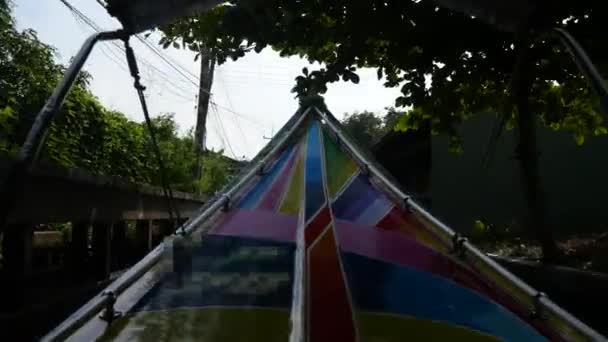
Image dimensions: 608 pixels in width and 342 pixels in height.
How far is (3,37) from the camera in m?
5.44

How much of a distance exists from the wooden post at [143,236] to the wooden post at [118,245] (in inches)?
Result: 16.1

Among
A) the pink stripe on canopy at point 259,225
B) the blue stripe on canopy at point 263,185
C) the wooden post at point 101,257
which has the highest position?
the blue stripe on canopy at point 263,185

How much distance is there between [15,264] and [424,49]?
3635 millimetres

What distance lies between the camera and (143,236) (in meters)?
7.82

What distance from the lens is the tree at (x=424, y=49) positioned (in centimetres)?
429

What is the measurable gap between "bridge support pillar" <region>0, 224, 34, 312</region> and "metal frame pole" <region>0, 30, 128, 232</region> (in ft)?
7.54

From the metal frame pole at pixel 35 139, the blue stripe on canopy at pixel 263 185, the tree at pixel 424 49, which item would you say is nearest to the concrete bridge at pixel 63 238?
the metal frame pole at pixel 35 139

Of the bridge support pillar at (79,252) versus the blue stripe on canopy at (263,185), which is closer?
the blue stripe on canopy at (263,185)

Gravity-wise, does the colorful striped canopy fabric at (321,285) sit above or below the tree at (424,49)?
below

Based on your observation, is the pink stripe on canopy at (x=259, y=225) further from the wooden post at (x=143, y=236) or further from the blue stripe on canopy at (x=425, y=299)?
the wooden post at (x=143, y=236)

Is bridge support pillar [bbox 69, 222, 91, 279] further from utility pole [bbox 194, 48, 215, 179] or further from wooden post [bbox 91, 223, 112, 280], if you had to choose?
utility pole [bbox 194, 48, 215, 179]

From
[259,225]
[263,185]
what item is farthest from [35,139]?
[263,185]

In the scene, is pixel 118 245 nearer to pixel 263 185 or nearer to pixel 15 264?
pixel 15 264

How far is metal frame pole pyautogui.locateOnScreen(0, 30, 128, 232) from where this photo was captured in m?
1.61
